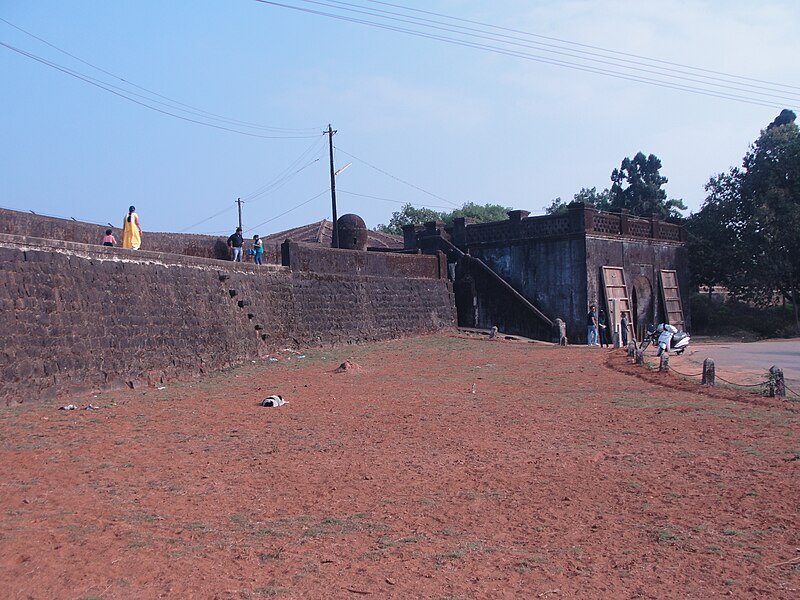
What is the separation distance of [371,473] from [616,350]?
47.8 feet

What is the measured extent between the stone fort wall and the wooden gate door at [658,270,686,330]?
1099 centimetres

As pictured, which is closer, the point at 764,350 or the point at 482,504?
the point at 482,504

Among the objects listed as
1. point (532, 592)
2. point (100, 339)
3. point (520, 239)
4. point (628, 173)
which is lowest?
point (532, 592)

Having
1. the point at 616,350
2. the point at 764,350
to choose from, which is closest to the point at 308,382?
the point at 616,350

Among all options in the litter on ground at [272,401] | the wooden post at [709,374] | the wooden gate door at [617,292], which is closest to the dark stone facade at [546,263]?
the wooden gate door at [617,292]

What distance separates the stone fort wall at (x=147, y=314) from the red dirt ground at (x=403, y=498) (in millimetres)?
858

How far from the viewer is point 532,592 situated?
428 cm

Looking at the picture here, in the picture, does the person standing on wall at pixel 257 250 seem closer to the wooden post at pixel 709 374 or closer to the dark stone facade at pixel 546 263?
the dark stone facade at pixel 546 263

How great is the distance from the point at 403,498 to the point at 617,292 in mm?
20043

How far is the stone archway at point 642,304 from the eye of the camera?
86.6ft

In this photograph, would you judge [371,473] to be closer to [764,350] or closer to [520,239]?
[764,350]

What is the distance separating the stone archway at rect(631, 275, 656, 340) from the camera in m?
26.4

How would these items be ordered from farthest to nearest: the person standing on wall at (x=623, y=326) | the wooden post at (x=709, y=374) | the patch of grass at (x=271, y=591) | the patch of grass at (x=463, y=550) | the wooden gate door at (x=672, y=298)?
the wooden gate door at (x=672, y=298), the person standing on wall at (x=623, y=326), the wooden post at (x=709, y=374), the patch of grass at (x=463, y=550), the patch of grass at (x=271, y=591)

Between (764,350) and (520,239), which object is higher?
(520,239)
